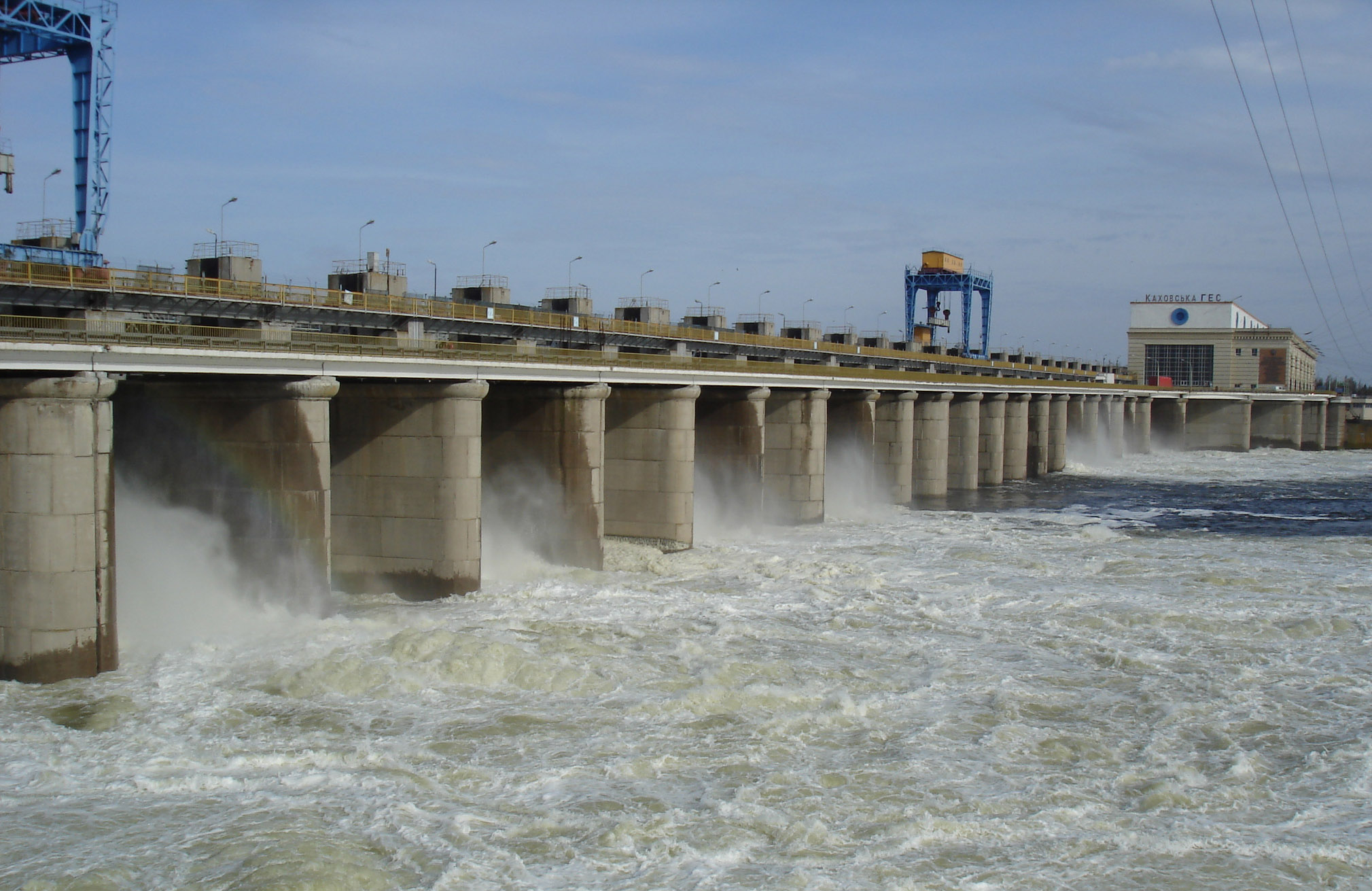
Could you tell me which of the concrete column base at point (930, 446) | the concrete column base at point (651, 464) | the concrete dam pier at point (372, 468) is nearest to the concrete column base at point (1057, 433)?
the concrete column base at point (930, 446)

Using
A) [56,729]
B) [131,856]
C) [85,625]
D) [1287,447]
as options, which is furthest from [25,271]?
[1287,447]

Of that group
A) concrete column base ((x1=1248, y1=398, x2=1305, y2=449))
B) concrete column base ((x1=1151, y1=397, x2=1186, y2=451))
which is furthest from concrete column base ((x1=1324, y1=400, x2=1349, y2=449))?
concrete column base ((x1=1151, y1=397, x2=1186, y2=451))

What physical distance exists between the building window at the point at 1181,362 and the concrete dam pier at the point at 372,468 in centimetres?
12178

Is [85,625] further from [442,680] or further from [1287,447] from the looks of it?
[1287,447]

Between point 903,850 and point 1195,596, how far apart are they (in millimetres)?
20400

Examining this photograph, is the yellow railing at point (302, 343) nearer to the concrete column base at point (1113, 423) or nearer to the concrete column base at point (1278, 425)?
the concrete column base at point (1113, 423)

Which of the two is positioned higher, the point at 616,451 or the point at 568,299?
the point at 568,299

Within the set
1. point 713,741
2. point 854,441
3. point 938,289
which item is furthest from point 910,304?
point 713,741

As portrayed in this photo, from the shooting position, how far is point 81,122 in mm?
51562

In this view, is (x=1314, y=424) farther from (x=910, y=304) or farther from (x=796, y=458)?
(x=796, y=458)

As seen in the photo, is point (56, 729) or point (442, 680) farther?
point (442, 680)

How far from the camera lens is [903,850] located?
15.6 m

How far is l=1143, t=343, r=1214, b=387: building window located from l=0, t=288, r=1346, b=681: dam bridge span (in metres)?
121

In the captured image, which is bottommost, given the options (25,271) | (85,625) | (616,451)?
(85,625)
